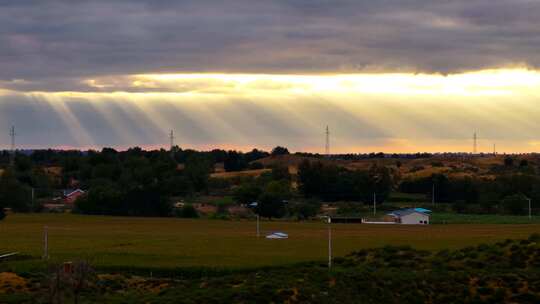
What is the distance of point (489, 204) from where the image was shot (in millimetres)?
152000

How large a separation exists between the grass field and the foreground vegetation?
9302mm

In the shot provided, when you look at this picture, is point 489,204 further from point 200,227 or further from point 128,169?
point 128,169

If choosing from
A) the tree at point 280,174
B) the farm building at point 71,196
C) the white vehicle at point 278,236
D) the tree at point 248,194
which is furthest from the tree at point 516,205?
the farm building at point 71,196

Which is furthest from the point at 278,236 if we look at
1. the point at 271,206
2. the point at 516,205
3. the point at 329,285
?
the point at 516,205

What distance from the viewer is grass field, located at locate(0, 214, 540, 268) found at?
7294cm

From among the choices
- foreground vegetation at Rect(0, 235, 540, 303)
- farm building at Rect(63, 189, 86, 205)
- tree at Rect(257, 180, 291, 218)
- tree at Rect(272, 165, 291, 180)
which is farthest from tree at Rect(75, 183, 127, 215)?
foreground vegetation at Rect(0, 235, 540, 303)

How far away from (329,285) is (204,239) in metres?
38.4

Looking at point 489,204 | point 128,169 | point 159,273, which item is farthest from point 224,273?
point 128,169

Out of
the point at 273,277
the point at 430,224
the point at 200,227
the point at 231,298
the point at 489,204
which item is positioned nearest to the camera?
the point at 231,298

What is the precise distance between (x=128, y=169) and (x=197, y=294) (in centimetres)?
14039

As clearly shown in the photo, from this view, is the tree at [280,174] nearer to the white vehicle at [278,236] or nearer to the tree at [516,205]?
the tree at [516,205]

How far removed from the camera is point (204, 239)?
300 ft

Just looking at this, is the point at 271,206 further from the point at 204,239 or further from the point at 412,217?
the point at 204,239

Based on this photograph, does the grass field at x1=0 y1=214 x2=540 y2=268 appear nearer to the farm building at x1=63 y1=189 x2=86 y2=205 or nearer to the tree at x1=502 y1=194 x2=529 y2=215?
the tree at x1=502 y1=194 x2=529 y2=215
